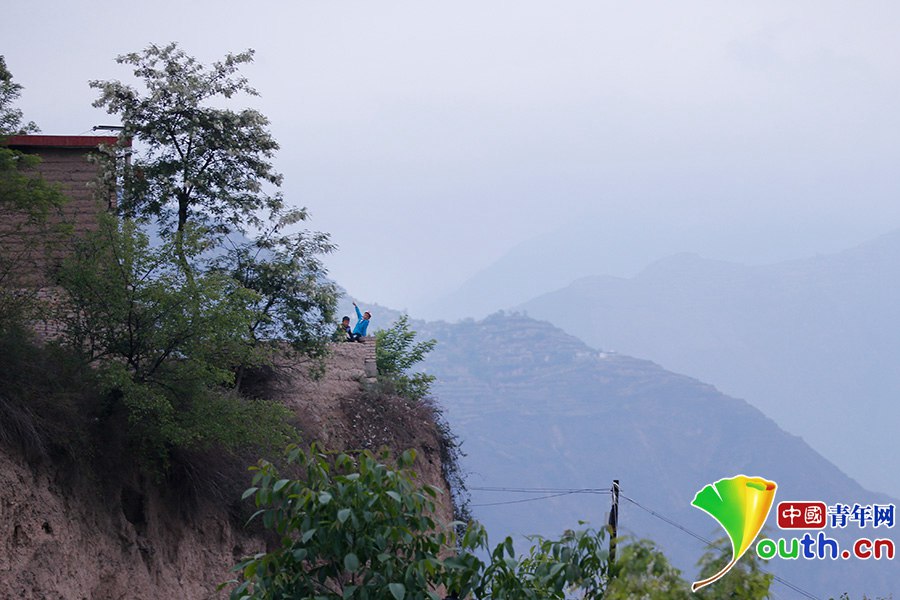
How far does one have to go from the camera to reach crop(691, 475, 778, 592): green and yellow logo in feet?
36.0

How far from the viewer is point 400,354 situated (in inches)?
1404

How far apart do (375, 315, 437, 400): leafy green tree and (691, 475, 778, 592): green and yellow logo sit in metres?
20.8

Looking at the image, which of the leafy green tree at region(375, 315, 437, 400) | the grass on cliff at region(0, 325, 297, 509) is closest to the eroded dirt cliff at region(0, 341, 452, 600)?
the grass on cliff at region(0, 325, 297, 509)

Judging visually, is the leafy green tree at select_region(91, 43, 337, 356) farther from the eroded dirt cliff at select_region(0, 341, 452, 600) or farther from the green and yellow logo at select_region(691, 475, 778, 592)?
the green and yellow logo at select_region(691, 475, 778, 592)

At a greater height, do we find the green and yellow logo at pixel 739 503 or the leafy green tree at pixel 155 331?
the leafy green tree at pixel 155 331

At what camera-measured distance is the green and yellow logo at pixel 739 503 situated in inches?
432

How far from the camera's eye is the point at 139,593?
20.0 metres

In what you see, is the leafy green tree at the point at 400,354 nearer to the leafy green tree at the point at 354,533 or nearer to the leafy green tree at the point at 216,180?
the leafy green tree at the point at 216,180

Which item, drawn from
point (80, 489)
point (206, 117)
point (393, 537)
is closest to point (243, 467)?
point (80, 489)

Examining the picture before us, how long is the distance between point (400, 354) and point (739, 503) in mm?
24573

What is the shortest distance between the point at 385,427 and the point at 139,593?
9.89 metres

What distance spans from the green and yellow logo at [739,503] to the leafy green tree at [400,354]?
20840 mm

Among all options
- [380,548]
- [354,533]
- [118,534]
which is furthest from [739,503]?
[118,534]

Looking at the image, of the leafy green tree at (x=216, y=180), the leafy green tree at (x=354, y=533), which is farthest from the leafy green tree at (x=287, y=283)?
the leafy green tree at (x=354, y=533)
